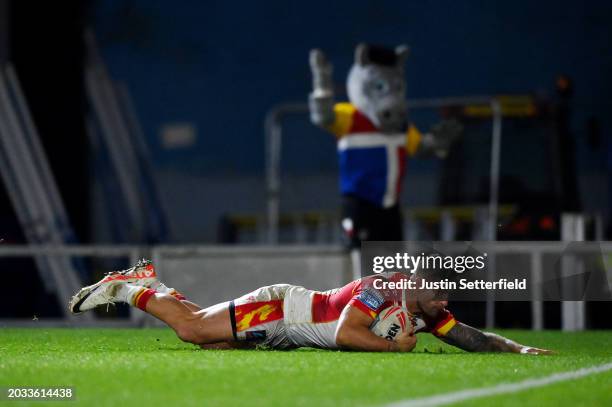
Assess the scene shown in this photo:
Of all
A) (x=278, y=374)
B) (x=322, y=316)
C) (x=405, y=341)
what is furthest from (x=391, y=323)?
(x=278, y=374)

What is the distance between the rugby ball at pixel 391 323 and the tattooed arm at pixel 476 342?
1.27ft

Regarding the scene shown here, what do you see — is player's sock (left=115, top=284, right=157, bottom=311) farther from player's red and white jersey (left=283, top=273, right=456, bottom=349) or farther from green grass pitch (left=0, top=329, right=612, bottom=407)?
player's red and white jersey (left=283, top=273, right=456, bottom=349)

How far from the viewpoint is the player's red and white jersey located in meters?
8.30

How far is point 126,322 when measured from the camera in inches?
533

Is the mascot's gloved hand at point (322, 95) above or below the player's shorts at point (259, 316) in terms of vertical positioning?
above

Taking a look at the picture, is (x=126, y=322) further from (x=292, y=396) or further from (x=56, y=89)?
(x=292, y=396)

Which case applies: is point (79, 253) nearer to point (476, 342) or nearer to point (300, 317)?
point (300, 317)

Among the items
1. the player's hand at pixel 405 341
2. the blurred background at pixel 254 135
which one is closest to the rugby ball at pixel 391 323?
the player's hand at pixel 405 341

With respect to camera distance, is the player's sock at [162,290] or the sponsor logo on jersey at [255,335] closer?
the sponsor logo on jersey at [255,335]

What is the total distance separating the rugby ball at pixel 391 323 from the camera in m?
8.17

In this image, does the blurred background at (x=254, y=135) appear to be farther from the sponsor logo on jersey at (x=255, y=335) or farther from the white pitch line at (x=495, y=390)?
the white pitch line at (x=495, y=390)

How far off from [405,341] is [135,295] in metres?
1.76

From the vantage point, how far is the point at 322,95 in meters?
12.3

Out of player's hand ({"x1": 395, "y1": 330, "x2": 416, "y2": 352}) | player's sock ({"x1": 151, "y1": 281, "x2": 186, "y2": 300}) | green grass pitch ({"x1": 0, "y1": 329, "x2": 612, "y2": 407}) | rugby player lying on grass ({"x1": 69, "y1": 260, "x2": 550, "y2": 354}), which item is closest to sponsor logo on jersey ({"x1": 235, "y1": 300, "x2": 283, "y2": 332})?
rugby player lying on grass ({"x1": 69, "y1": 260, "x2": 550, "y2": 354})
